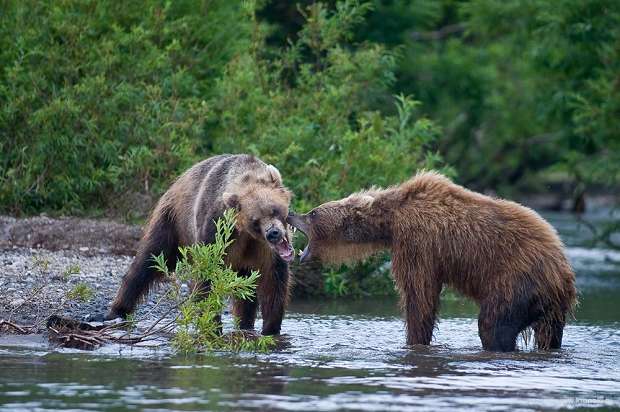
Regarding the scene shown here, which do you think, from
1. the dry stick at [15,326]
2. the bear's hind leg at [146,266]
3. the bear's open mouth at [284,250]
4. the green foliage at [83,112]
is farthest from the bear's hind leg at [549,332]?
the green foliage at [83,112]


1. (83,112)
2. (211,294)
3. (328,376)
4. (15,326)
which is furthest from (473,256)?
(83,112)

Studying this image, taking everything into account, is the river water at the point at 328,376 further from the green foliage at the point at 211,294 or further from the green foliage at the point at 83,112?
the green foliage at the point at 83,112

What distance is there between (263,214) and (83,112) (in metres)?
5.62

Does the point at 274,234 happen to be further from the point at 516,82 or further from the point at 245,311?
the point at 516,82

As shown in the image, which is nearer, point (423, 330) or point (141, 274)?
Answer: point (423, 330)

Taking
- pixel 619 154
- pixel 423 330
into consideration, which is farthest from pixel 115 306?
pixel 619 154

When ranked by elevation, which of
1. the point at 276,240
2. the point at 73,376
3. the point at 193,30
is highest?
the point at 193,30

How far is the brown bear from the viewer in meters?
9.70

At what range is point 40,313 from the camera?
1075cm

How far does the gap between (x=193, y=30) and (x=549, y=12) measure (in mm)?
6925

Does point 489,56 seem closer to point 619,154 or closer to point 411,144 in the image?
point 619,154

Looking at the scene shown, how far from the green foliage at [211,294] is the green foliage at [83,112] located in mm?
4877

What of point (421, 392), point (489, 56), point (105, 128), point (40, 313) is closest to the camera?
point (421, 392)

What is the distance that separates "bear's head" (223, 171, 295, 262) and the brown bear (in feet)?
1.08
